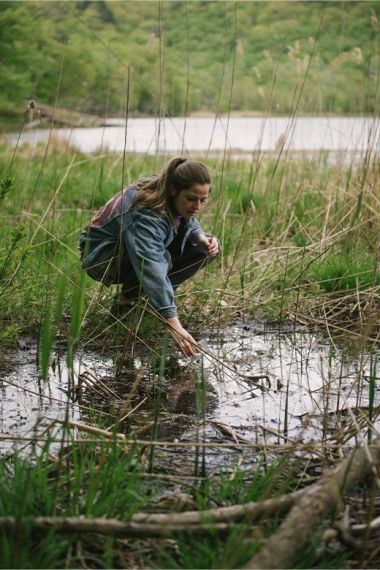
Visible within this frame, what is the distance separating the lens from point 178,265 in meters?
3.62

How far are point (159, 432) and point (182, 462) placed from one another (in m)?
0.32

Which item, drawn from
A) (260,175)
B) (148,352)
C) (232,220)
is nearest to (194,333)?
(148,352)

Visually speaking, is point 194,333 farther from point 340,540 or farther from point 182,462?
point 340,540

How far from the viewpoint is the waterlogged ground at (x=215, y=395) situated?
227cm

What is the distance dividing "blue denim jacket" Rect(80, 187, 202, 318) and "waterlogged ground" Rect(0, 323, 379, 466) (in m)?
0.31

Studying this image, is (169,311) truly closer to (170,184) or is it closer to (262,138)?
(170,184)

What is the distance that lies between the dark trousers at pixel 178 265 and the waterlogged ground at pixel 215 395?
338 millimetres

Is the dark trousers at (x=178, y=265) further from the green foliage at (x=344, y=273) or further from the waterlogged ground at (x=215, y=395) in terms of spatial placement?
the green foliage at (x=344, y=273)

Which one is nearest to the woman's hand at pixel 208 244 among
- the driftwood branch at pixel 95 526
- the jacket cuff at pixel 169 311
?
the jacket cuff at pixel 169 311

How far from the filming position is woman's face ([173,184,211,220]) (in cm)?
307

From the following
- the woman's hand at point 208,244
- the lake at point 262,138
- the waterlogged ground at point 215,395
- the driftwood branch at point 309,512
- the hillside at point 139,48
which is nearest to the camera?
the driftwood branch at point 309,512

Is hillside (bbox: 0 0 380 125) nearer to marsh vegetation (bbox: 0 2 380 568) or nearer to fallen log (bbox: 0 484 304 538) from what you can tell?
marsh vegetation (bbox: 0 2 380 568)

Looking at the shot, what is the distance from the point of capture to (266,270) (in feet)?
13.6

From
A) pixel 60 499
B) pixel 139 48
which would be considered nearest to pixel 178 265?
pixel 60 499
